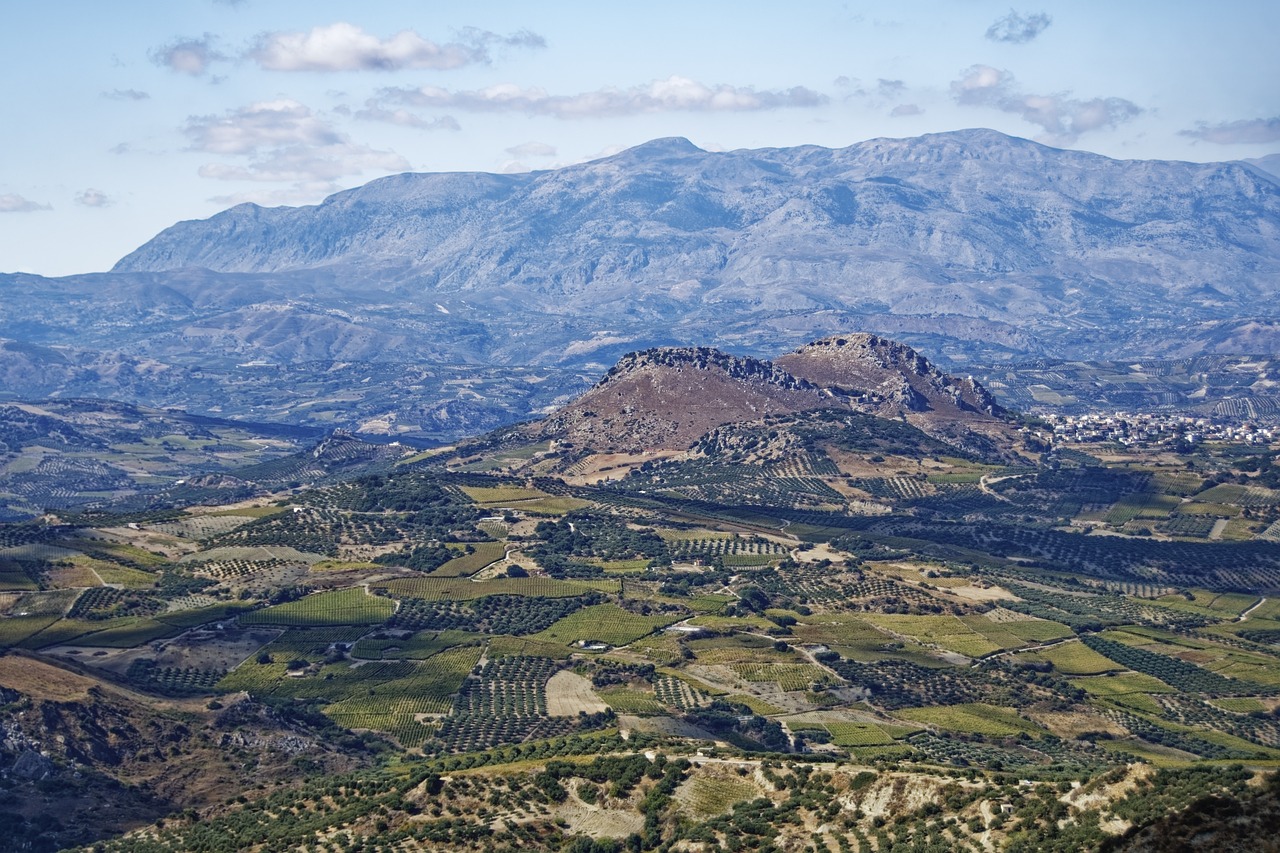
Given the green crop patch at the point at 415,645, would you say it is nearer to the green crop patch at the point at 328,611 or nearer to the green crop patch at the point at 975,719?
the green crop patch at the point at 328,611

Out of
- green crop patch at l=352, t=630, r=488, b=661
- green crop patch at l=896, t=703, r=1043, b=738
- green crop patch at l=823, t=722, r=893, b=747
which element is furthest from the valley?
green crop patch at l=823, t=722, r=893, b=747

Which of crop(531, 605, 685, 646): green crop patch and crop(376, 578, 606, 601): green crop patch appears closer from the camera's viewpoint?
crop(531, 605, 685, 646): green crop patch

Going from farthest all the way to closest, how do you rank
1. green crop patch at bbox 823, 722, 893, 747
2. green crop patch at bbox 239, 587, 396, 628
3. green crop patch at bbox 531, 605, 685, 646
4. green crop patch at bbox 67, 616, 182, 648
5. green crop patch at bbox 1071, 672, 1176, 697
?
green crop patch at bbox 239, 587, 396, 628
green crop patch at bbox 531, 605, 685, 646
green crop patch at bbox 1071, 672, 1176, 697
green crop patch at bbox 67, 616, 182, 648
green crop patch at bbox 823, 722, 893, 747

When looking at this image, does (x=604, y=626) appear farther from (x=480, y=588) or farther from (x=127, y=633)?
(x=127, y=633)

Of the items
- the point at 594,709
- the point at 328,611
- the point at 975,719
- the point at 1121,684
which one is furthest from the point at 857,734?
the point at 328,611

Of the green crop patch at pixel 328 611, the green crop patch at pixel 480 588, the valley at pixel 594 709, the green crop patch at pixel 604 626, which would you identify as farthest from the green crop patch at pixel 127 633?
the green crop patch at pixel 604 626

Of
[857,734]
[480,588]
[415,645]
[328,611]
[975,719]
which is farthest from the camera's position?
[480,588]

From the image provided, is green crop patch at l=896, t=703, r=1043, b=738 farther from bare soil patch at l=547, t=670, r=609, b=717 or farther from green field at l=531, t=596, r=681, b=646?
green field at l=531, t=596, r=681, b=646

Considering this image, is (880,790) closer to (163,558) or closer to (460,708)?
(460,708)

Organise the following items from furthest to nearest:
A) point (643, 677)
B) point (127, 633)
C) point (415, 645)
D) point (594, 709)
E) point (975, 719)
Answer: point (415, 645), point (127, 633), point (643, 677), point (975, 719), point (594, 709)

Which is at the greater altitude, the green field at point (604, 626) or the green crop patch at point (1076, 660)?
the green field at point (604, 626)

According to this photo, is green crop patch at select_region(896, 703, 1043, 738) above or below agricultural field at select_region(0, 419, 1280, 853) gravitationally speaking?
below
